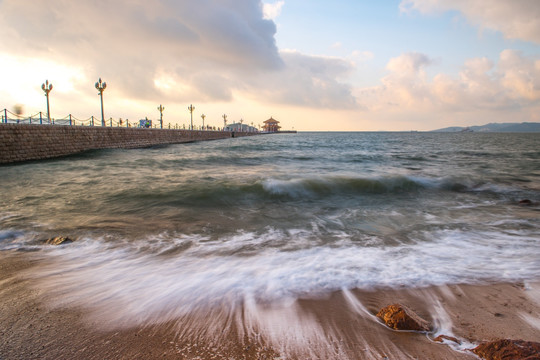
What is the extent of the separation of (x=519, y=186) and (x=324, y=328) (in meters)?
11.7

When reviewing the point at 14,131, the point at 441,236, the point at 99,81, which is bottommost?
the point at 441,236

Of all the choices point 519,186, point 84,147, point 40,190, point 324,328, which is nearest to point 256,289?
point 324,328

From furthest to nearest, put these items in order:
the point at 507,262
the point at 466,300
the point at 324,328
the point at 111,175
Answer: the point at 111,175 < the point at 507,262 < the point at 466,300 < the point at 324,328

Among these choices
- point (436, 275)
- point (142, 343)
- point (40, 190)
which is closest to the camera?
point (142, 343)

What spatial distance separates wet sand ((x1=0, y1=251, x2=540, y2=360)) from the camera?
2010 millimetres

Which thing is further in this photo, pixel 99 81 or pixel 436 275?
pixel 99 81

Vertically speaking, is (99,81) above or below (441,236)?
above

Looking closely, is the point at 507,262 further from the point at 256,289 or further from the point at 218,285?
the point at 218,285

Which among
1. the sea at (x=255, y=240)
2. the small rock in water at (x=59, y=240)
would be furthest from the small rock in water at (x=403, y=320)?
the small rock in water at (x=59, y=240)

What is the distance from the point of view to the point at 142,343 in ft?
6.96

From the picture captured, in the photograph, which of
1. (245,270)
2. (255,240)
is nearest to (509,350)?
(245,270)

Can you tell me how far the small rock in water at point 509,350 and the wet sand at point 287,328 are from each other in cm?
11

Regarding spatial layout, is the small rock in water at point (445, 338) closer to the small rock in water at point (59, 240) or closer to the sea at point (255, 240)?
the sea at point (255, 240)

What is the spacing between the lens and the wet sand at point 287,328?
6.59 ft
